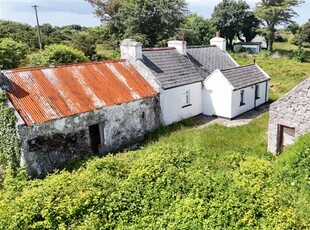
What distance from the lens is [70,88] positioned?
16781 millimetres

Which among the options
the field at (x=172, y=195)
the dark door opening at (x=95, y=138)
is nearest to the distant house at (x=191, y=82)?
the dark door opening at (x=95, y=138)

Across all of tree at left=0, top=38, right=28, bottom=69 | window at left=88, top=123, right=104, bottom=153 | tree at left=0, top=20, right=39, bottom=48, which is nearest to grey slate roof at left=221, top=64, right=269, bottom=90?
window at left=88, top=123, right=104, bottom=153

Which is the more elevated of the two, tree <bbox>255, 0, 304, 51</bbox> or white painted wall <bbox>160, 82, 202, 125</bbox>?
tree <bbox>255, 0, 304, 51</bbox>

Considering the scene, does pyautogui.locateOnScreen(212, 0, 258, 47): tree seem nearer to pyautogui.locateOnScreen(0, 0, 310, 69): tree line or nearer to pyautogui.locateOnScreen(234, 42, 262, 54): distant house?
pyautogui.locateOnScreen(0, 0, 310, 69): tree line

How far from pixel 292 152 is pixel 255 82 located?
523 inches

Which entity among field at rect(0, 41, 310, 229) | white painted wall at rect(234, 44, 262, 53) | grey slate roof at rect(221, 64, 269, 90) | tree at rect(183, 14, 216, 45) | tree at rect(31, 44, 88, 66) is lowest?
field at rect(0, 41, 310, 229)

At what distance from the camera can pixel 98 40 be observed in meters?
52.4

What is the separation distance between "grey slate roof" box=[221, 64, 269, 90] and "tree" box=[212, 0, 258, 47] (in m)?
36.9

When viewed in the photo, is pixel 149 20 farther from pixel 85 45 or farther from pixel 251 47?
pixel 251 47

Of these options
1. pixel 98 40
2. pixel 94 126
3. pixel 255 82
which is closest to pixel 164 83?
pixel 94 126

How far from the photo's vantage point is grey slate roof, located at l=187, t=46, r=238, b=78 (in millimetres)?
24670

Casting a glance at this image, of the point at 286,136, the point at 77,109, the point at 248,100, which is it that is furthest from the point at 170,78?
the point at 286,136

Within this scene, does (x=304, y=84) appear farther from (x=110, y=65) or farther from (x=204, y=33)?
(x=204, y=33)

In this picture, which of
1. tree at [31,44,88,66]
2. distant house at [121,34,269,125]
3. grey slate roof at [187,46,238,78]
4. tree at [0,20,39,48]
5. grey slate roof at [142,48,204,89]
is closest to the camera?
distant house at [121,34,269,125]
